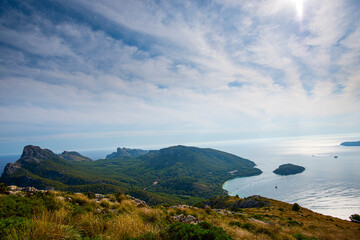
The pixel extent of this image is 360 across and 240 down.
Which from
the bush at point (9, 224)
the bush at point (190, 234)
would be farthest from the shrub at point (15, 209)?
the bush at point (190, 234)

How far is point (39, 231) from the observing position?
17.6 ft

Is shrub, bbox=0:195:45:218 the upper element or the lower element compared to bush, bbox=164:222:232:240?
upper

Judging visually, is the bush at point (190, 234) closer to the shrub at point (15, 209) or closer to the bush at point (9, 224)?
the bush at point (9, 224)

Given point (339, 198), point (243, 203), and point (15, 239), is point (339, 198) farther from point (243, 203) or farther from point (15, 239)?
point (15, 239)

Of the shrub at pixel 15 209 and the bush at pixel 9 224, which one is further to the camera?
the shrub at pixel 15 209

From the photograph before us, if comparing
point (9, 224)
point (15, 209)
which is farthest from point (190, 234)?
point (15, 209)

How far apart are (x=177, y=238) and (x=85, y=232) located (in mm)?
4717

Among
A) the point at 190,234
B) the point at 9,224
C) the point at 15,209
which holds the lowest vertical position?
the point at 190,234

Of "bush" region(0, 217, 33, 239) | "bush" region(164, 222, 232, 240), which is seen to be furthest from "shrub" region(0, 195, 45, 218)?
"bush" region(164, 222, 232, 240)

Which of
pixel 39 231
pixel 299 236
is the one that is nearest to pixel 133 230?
pixel 39 231

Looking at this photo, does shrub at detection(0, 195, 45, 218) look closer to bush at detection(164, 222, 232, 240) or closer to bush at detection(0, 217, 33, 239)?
bush at detection(0, 217, 33, 239)

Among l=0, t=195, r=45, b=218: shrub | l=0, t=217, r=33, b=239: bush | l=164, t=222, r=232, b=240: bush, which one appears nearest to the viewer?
l=0, t=217, r=33, b=239: bush

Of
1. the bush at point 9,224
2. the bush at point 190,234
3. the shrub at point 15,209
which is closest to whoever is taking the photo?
the bush at point 9,224

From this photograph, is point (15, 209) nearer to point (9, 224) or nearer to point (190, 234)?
point (9, 224)
